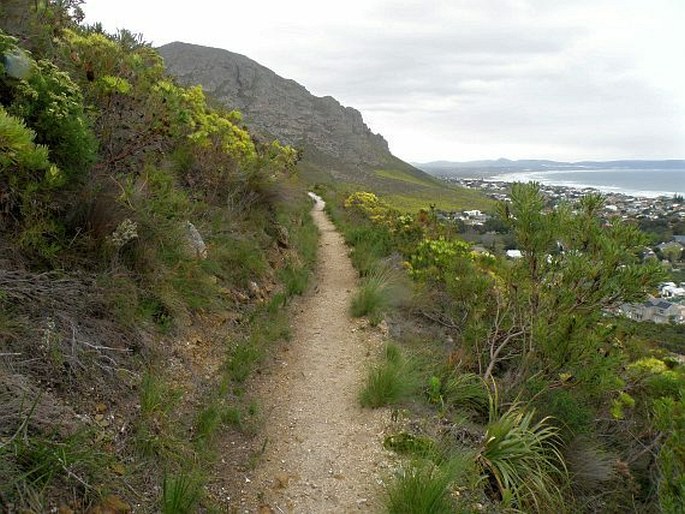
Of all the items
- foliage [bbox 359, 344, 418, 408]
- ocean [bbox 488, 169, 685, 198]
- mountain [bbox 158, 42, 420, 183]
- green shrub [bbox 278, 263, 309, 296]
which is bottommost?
foliage [bbox 359, 344, 418, 408]

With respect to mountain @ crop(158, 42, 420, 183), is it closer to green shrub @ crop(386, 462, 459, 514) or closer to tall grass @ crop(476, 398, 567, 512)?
tall grass @ crop(476, 398, 567, 512)

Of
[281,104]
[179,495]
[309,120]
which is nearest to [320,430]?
[179,495]

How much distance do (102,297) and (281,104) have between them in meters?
78.0

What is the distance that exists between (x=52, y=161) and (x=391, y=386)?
3.71 m

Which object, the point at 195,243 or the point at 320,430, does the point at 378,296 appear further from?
the point at 320,430

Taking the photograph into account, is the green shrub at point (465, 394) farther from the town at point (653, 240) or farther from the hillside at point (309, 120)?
the hillside at point (309, 120)

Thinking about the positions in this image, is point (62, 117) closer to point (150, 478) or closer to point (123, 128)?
point (123, 128)

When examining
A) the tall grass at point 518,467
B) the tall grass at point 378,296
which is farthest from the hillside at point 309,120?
the tall grass at point 518,467

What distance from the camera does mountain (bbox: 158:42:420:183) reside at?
6747cm

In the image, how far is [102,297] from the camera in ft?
12.5

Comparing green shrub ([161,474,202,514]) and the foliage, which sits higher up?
green shrub ([161,474,202,514])

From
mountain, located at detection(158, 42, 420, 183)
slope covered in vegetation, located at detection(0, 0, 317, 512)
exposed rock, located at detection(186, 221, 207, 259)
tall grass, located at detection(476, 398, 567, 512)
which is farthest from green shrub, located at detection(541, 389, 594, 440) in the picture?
mountain, located at detection(158, 42, 420, 183)

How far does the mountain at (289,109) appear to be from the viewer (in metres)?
67.5

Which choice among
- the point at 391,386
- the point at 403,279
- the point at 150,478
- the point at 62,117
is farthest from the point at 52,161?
the point at 403,279
